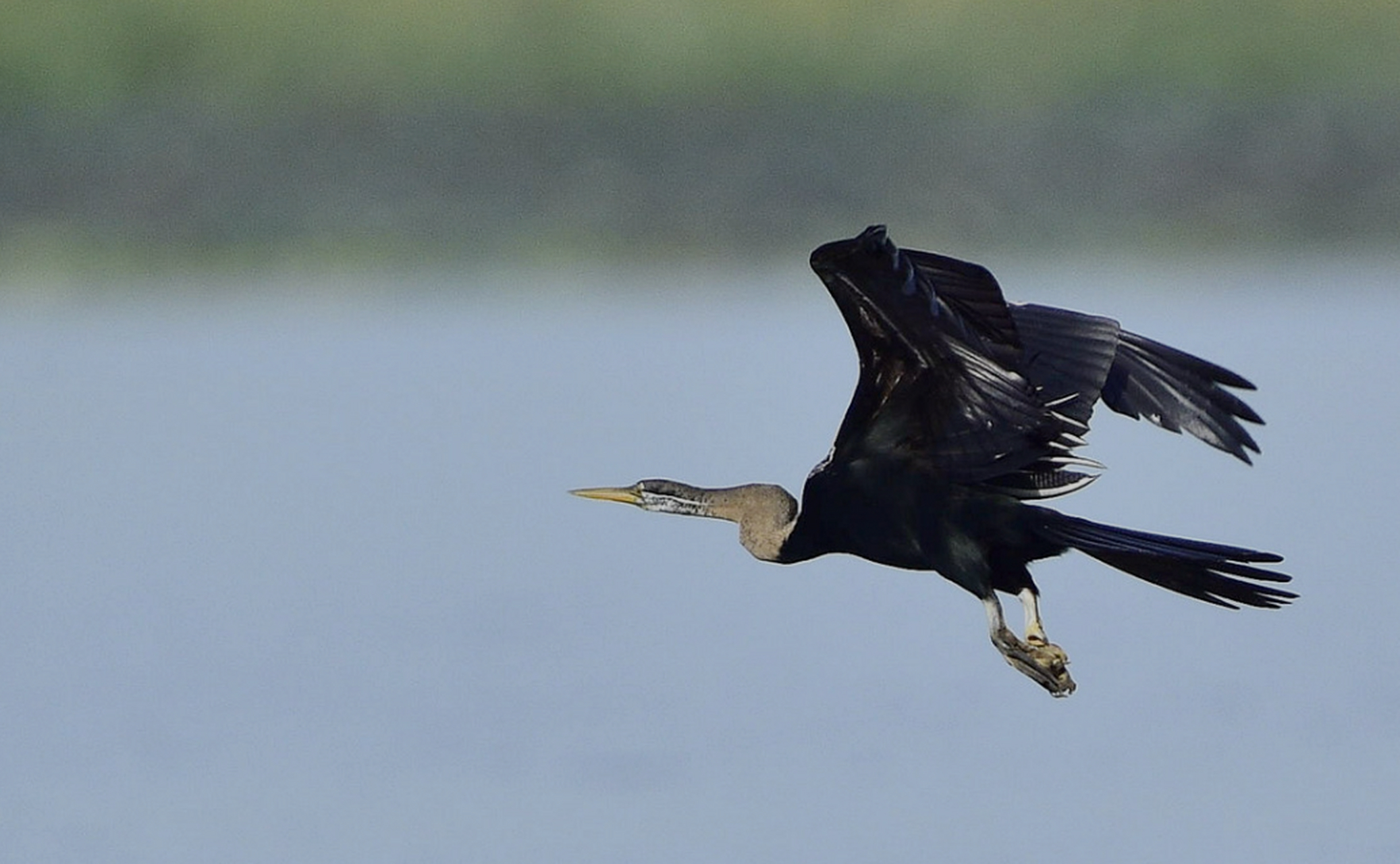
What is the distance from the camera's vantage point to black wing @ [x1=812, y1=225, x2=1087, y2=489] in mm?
5164

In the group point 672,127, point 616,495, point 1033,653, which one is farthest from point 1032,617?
point 672,127

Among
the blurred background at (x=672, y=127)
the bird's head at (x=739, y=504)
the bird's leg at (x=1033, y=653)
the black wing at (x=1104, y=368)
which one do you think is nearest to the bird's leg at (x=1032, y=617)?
the bird's leg at (x=1033, y=653)

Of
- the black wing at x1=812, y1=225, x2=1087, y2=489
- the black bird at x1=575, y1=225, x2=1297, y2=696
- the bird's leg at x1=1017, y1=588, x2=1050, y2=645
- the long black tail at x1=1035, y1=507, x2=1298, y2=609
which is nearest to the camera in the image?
the black wing at x1=812, y1=225, x2=1087, y2=489

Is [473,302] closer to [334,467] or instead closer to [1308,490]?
[334,467]

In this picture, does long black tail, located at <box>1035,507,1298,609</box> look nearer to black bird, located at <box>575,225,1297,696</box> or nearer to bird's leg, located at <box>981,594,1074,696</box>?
black bird, located at <box>575,225,1297,696</box>

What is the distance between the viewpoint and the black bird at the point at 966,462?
527cm

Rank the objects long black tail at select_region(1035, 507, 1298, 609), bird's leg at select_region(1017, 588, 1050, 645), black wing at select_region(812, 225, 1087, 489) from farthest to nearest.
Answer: bird's leg at select_region(1017, 588, 1050, 645)
long black tail at select_region(1035, 507, 1298, 609)
black wing at select_region(812, 225, 1087, 489)

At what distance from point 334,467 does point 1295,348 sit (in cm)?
420

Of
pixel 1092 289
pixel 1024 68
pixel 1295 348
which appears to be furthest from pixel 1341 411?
pixel 1024 68

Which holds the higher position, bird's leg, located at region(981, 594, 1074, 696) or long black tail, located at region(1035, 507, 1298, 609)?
long black tail, located at region(1035, 507, 1298, 609)

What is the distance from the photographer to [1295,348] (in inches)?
496

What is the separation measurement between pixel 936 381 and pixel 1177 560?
625mm

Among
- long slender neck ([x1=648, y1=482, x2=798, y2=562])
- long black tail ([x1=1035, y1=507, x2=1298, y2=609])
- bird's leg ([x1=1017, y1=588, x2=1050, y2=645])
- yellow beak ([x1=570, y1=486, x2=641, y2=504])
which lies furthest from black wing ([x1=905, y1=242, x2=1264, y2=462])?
yellow beak ([x1=570, y1=486, x2=641, y2=504])

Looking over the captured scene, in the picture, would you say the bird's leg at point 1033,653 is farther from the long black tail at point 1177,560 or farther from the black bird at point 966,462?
the long black tail at point 1177,560
